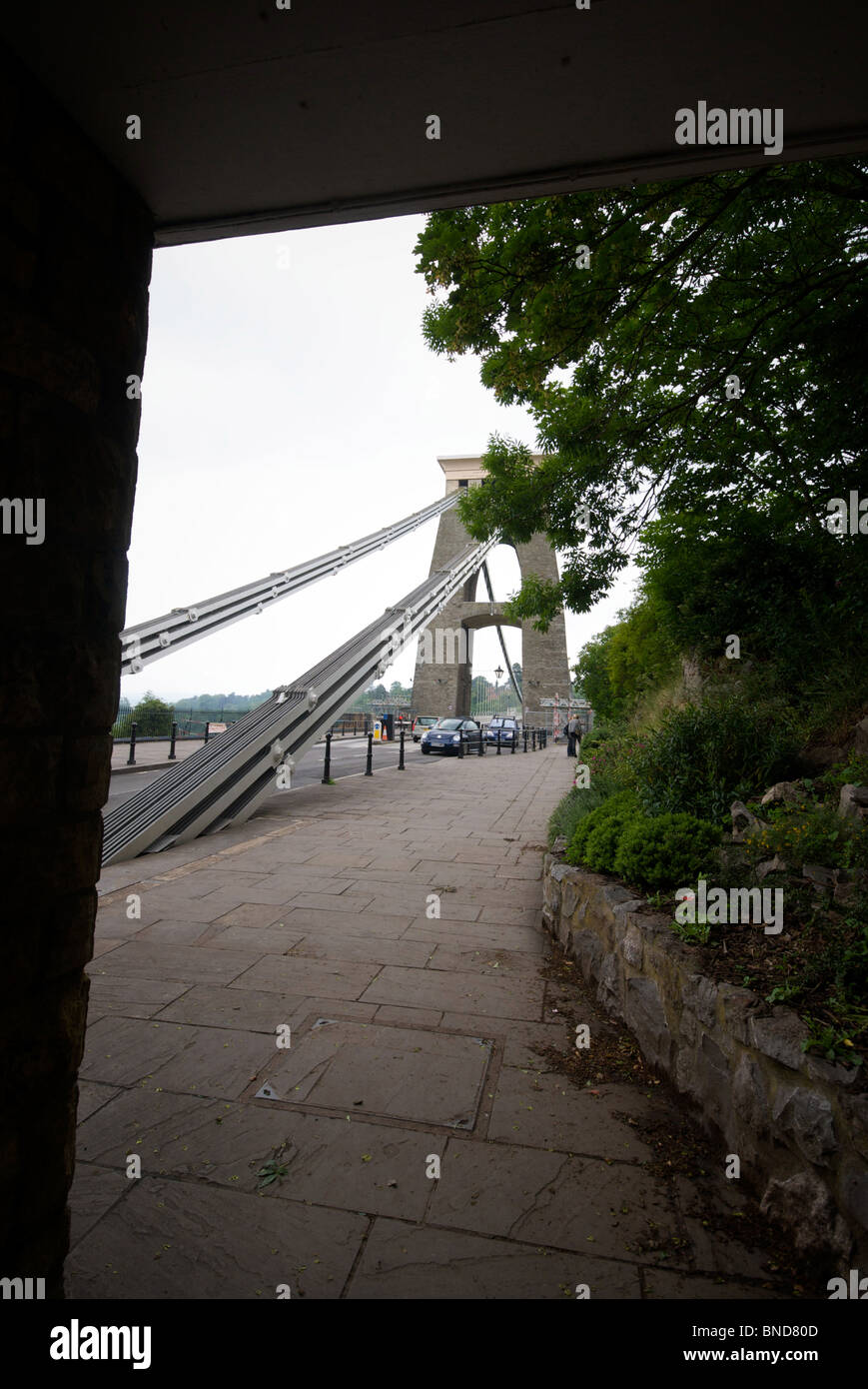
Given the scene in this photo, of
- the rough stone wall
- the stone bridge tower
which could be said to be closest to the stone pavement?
the rough stone wall

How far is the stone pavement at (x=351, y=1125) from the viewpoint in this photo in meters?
1.72

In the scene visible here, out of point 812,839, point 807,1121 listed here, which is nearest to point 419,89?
point 807,1121

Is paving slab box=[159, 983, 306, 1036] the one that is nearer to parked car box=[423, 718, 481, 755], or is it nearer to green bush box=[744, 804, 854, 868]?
green bush box=[744, 804, 854, 868]

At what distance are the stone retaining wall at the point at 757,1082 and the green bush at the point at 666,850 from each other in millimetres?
217

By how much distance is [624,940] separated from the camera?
3.05 m

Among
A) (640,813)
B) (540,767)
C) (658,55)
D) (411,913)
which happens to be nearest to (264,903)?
(411,913)

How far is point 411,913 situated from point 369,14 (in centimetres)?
434

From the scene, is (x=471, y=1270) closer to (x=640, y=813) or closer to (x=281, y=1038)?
(x=281, y=1038)

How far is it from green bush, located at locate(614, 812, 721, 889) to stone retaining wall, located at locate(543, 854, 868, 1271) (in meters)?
0.22

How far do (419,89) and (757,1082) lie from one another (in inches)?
106

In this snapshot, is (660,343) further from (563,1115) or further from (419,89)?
(563,1115)

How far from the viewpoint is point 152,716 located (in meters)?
19.2

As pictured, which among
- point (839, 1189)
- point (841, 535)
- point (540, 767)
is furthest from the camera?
point (540, 767)

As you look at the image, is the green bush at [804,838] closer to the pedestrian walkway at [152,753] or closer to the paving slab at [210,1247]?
the paving slab at [210,1247]
